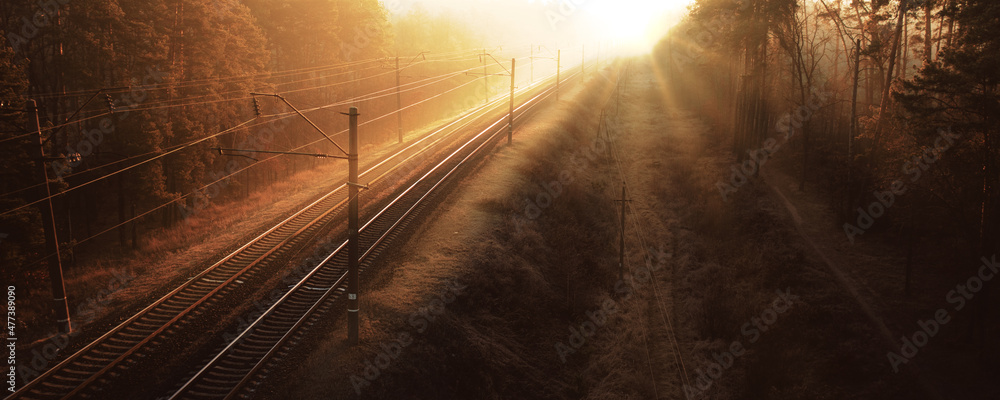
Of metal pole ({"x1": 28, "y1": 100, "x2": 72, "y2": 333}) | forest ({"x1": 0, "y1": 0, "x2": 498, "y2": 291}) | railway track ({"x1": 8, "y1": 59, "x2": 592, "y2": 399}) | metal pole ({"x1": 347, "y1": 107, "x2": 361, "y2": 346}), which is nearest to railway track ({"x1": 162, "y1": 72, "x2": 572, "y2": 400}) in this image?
railway track ({"x1": 8, "y1": 59, "x2": 592, "y2": 399})

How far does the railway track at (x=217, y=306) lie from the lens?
11.7m

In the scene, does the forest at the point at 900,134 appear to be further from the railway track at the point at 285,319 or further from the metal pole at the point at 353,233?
the railway track at the point at 285,319

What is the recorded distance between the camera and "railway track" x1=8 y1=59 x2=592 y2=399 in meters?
11.7

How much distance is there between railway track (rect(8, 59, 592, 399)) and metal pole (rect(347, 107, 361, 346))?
1783mm

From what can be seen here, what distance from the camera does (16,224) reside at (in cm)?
2120

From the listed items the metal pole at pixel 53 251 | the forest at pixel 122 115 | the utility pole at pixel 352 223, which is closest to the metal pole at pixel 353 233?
the utility pole at pixel 352 223

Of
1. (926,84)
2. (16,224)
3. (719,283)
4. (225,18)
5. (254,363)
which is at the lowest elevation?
(719,283)

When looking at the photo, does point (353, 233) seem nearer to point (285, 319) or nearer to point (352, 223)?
point (352, 223)

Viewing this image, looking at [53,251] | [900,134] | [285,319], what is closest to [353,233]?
[285,319]

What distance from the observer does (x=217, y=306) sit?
15.0m

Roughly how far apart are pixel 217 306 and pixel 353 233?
5.27m

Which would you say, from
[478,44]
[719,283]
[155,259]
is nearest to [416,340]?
[155,259]

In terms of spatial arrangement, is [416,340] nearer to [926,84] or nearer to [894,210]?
[926,84]

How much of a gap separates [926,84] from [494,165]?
2046cm
